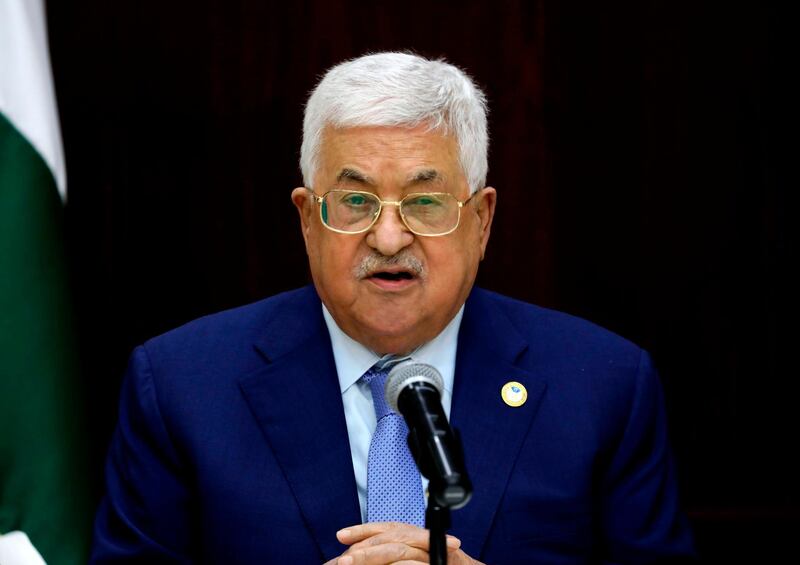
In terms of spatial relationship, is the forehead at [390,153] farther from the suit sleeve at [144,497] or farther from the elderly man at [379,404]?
the suit sleeve at [144,497]

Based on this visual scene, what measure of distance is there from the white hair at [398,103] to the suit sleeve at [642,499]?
0.58 m

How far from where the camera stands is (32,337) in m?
2.29

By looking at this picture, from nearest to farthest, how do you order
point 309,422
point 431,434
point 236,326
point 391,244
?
point 431,434
point 391,244
point 309,422
point 236,326

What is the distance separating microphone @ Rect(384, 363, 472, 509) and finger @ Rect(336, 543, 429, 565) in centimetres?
40

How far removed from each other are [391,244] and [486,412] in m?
0.40

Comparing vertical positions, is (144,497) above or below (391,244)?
below

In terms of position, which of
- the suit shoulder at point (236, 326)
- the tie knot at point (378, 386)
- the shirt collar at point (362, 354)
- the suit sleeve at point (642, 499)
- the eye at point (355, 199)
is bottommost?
the suit sleeve at point (642, 499)

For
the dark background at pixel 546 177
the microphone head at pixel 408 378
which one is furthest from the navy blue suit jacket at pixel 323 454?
the microphone head at pixel 408 378

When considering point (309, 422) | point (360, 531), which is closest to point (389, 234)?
point (309, 422)

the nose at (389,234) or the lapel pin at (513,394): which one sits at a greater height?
the nose at (389,234)

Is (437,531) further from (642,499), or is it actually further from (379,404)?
(642,499)

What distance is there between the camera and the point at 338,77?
2.21m

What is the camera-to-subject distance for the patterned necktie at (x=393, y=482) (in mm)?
2148

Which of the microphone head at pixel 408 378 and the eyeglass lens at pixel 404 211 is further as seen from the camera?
the eyeglass lens at pixel 404 211
